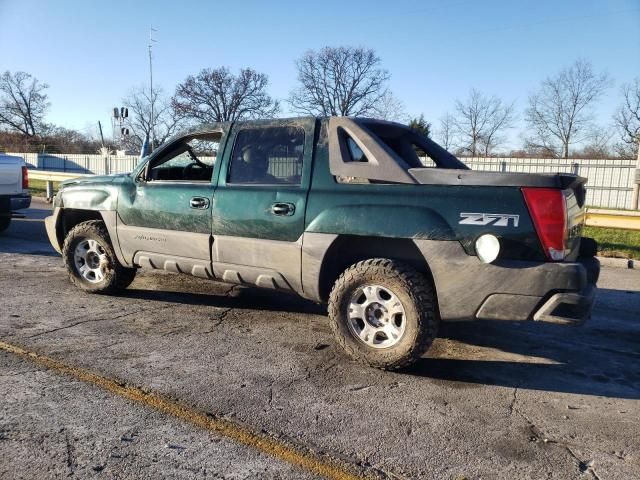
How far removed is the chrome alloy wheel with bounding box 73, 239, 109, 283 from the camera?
18.6ft

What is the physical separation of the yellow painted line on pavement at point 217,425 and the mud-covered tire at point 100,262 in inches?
69.9

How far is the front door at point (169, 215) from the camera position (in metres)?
4.80

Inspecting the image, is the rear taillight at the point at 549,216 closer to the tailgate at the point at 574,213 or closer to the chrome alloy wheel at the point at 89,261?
the tailgate at the point at 574,213

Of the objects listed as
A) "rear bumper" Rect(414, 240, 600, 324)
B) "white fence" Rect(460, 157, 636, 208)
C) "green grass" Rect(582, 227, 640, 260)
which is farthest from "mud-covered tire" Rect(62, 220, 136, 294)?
"white fence" Rect(460, 157, 636, 208)

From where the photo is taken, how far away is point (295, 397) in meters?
3.36

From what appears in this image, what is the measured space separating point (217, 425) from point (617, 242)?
910cm

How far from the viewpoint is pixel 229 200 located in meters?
4.61

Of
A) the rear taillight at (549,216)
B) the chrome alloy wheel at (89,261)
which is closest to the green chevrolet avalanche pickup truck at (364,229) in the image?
the rear taillight at (549,216)

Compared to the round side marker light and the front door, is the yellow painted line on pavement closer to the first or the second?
the front door

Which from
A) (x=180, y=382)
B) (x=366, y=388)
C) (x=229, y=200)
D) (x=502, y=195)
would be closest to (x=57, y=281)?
(x=229, y=200)

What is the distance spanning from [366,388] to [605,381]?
1.76 metres

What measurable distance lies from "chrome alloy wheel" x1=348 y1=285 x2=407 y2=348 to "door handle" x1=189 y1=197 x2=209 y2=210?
1672 mm

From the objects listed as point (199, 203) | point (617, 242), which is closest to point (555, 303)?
point (199, 203)

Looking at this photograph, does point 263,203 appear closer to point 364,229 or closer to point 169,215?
point 364,229
